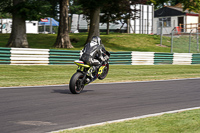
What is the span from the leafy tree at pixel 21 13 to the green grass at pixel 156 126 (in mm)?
20212

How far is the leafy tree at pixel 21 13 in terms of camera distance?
25.0 meters

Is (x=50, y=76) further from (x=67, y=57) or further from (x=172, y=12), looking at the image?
(x=172, y=12)

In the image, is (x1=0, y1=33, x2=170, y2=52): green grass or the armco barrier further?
(x1=0, y1=33, x2=170, y2=52): green grass

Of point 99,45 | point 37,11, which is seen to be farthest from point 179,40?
point 99,45

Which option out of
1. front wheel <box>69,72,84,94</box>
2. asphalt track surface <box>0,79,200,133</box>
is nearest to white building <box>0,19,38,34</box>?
asphalt track surface <box>0,79,200,133</box>

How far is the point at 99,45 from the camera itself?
9.75 meters

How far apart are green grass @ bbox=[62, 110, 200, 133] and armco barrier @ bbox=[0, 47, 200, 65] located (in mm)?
13828

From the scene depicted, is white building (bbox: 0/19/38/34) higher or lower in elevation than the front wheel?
higher

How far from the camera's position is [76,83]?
941cm

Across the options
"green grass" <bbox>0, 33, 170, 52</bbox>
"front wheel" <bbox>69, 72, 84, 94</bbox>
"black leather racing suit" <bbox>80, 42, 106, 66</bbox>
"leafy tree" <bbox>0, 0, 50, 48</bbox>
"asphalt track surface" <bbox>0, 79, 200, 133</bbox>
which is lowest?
→ "asphalt track surface" <bbox>0, 79, 200, 133</bbox>

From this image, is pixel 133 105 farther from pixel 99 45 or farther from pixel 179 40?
pixel 179 40

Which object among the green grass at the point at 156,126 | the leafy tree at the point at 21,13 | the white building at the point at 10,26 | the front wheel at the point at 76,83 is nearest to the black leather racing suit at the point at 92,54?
the front wheel at the point at 76,83

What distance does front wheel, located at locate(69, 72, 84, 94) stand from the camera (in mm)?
9109

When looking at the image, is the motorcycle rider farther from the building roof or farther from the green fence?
the building roof
